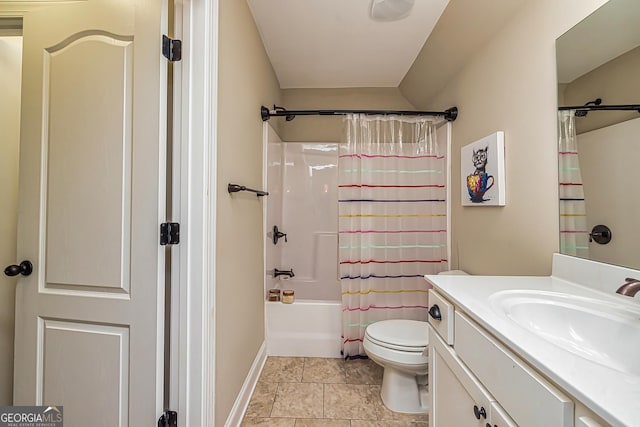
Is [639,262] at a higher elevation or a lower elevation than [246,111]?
lower

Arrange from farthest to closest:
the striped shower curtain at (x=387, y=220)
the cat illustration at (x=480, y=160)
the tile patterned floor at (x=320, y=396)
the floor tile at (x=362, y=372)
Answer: the striped shower curtain at (x=387, y=220) → the floor tile at (x=362, y=372) → the cat illustration at (x=480, y=160) → the tile patterned floor at (x=320, y=396)

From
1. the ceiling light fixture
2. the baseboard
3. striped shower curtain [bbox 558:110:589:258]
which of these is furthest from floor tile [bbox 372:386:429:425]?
the ceiling light fixture

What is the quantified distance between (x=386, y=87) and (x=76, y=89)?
248 cm

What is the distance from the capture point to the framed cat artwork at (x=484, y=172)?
1503 mm

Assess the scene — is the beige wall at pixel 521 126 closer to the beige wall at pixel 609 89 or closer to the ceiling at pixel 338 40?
the beige wall at pixel 609 89

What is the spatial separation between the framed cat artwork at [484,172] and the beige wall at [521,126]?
0.04m

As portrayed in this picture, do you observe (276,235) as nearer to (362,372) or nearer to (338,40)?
(362,372)

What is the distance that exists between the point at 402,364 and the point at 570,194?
117cm

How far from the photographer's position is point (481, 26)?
1575mm

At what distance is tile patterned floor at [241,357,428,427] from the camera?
1.51 m

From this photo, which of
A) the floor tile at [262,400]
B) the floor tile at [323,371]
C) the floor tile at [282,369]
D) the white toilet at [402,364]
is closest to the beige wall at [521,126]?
the white toilet at [402,364]

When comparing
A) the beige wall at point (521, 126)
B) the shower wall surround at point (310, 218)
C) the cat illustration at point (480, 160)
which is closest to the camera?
the beige wall at point (521, 126)

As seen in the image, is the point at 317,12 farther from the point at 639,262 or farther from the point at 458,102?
the point at 639,262

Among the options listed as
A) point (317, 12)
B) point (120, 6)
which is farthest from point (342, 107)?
point (120, 6)
